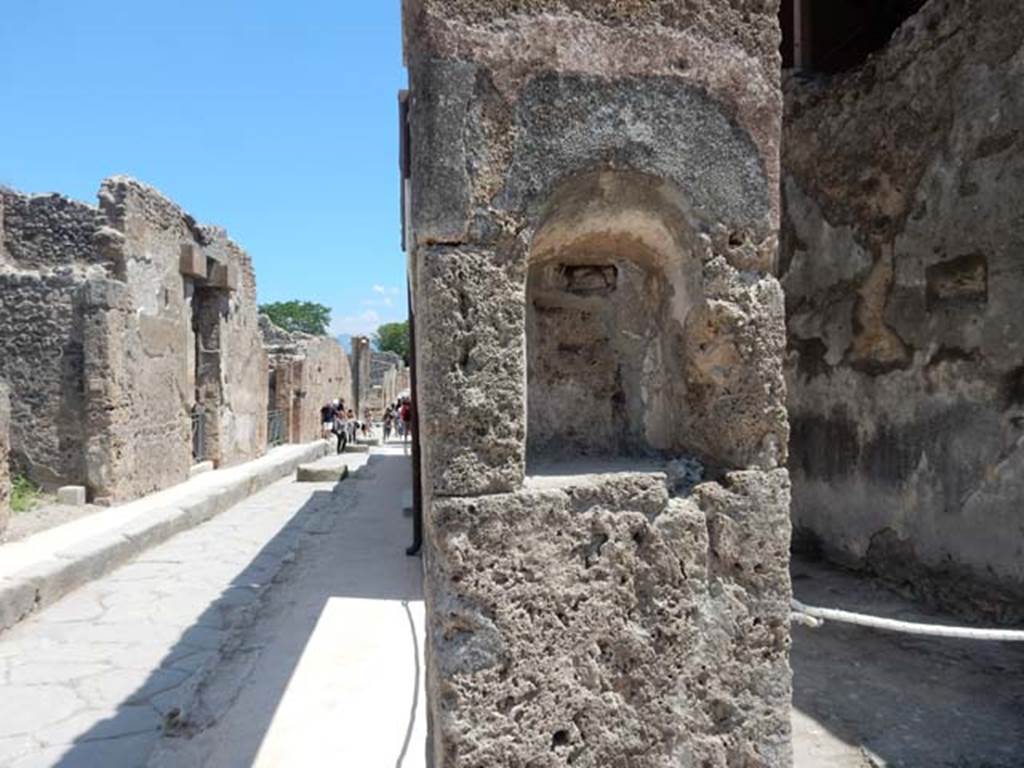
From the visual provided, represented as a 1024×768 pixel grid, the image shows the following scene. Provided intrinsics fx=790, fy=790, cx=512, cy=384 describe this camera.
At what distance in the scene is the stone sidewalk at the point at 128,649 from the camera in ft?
11.5

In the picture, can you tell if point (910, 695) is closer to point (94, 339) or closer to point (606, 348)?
point (606, 348)

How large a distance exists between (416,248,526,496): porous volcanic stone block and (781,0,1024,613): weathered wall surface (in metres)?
3.68

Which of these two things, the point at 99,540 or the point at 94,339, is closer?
the point at 99,540

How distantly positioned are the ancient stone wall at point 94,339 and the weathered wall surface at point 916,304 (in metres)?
7.37

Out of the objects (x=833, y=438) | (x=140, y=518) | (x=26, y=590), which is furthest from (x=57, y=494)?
(x=833, y=438)

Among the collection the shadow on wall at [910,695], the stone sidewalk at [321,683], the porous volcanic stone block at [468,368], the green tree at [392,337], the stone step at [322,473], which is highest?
the green tree at [392,337]

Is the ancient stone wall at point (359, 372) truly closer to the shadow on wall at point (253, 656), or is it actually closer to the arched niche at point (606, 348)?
the shadow on wall at point (253, 656)

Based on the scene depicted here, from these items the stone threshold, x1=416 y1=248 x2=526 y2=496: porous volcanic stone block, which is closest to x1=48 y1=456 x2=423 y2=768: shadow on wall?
the stone threshold

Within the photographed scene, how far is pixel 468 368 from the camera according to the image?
173 centimetres

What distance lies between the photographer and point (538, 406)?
2316 millimetres

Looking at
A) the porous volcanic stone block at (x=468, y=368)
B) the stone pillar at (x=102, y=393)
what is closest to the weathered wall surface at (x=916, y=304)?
the porous volcanic stone block at (x=468, y=368)

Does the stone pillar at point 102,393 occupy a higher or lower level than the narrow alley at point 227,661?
higher

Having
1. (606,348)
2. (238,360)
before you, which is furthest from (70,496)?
(606,348)

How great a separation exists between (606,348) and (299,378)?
16558 mm
